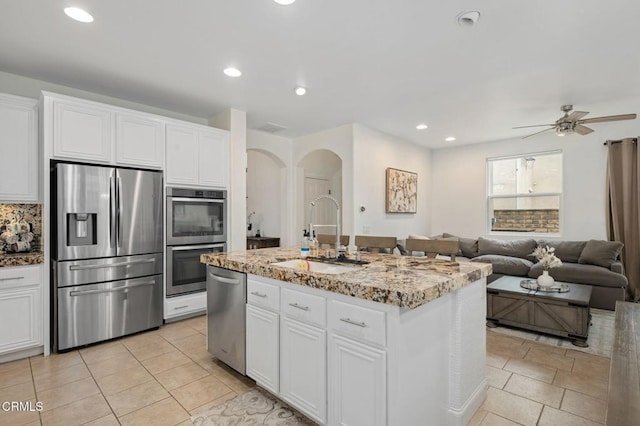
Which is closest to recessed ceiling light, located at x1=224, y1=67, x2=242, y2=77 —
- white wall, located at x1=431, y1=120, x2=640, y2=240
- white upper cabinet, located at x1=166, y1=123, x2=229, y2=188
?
white upper cabinet, located at x1=166, y1=123, x2=229, y2=188

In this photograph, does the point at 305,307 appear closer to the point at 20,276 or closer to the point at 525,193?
the point at 20,276

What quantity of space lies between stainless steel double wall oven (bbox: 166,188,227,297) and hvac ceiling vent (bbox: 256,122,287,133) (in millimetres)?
1401

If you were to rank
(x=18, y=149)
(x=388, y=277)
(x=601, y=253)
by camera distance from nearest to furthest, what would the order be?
(x=388, y=277) < (x=18, y=149) < (x=601, y=253)

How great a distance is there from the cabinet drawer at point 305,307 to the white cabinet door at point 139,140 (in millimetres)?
2472

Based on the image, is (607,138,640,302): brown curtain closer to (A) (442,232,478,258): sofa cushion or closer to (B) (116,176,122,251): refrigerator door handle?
(A) (442,232,478,258): sofa cushion

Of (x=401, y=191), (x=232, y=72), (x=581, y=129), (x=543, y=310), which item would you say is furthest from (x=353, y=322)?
(x=401, y=191)

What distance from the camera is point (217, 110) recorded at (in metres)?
4.34

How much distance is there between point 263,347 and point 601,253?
16.3 ft

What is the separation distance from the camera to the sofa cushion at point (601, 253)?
450 centimetres

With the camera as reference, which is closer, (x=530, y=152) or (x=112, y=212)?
(x=112, y=212)

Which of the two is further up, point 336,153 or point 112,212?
point 336,153

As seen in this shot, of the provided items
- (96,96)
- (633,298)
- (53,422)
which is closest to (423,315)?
(53,422)

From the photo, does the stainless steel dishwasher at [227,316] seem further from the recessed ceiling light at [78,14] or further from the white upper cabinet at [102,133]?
the recessed ceiling light at [78,14]

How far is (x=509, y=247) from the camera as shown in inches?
215
